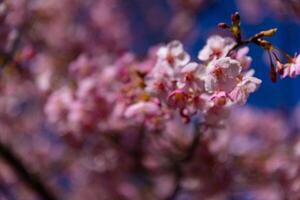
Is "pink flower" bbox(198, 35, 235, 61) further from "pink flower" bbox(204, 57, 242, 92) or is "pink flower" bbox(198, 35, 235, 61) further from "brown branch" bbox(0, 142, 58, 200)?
"brown branch" bbox(0, 142, 58, 200)

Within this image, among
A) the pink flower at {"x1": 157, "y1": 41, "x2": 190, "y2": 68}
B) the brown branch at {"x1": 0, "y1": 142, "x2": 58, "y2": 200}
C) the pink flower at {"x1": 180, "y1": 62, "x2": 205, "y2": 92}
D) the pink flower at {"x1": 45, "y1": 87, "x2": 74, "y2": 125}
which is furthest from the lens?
the brown branch at {"x1": 0, "y1": 142, "x2": 58, "y2": 200}

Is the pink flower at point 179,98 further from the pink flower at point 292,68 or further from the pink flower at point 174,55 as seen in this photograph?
the pink flower at point 292,68

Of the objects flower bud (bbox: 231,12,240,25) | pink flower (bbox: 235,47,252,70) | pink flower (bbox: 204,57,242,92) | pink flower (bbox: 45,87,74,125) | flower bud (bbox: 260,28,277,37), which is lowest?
pink flower (bbox: 204,57,242,92)

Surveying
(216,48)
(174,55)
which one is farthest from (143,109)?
(216,48)

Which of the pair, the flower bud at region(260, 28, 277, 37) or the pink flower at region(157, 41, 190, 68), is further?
the pink flower at region(157, 41, 190, 68)

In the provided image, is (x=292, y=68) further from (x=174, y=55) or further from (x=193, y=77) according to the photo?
(x=174, y=55)

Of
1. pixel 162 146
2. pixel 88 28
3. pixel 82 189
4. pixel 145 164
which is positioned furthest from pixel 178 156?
pixel 88 28

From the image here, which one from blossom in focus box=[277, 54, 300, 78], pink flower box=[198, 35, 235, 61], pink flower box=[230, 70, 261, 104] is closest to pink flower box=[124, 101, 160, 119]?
pink flower box=[198, 35, 235, 61]

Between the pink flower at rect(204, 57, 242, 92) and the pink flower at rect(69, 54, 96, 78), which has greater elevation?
the pink flower at rect(69, 54, 96, 78)
